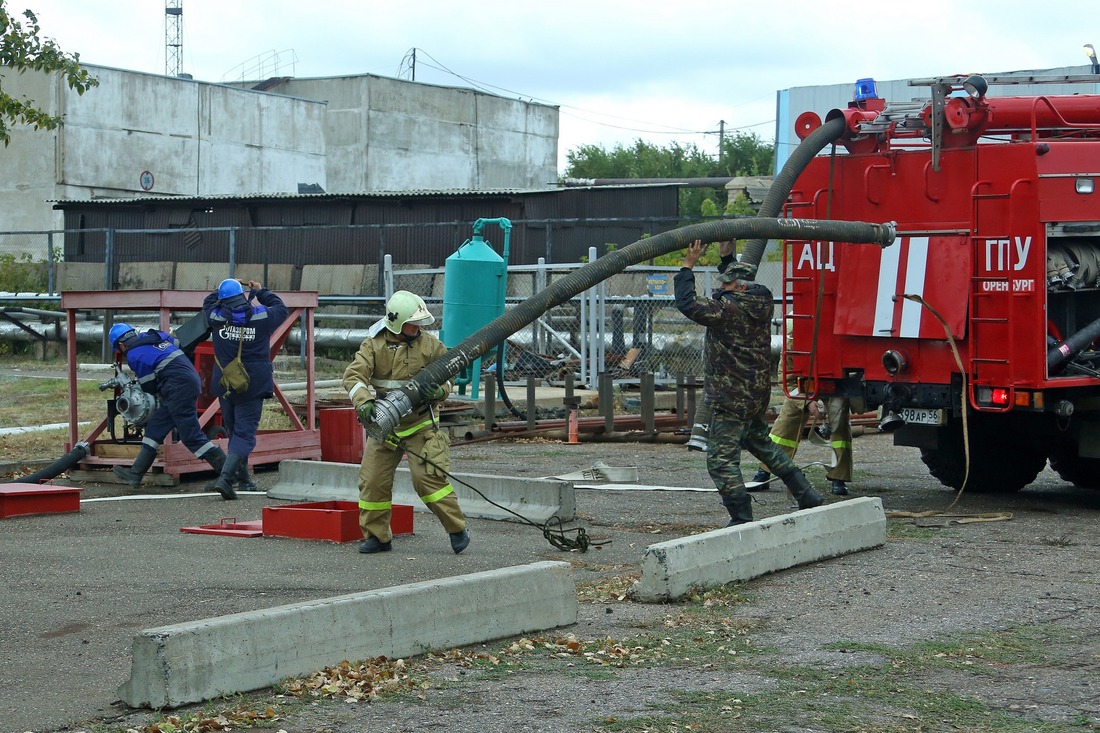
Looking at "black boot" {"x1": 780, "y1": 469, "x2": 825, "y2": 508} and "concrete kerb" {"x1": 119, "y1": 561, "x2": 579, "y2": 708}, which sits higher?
"black boot" {"x1": 780, "y1": 469, "x2": 825, "y2": 508}

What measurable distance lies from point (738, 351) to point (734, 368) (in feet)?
0.41

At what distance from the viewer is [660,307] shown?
22672 mm

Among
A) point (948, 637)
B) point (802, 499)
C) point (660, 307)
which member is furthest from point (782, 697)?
point (660, 307)

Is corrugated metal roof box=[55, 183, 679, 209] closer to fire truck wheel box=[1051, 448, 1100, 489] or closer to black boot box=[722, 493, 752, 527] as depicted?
fire truck wheel box=[1051, 448, 1100, 489]

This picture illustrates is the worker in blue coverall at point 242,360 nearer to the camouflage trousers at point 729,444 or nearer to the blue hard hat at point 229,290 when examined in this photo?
the blue hard hat at point 229,290

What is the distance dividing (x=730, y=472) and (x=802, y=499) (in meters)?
0.87

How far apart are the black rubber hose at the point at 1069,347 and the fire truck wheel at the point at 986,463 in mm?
1628

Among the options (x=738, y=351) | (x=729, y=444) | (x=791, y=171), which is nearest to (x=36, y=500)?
(x=729, y=444)

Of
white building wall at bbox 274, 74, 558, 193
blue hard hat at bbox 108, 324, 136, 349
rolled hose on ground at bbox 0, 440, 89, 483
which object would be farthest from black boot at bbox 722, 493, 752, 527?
white building wall at bbox 274, 74, 558, 193

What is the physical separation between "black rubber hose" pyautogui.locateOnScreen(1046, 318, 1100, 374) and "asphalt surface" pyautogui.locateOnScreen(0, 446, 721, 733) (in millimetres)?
2777

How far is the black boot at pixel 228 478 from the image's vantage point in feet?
39.4

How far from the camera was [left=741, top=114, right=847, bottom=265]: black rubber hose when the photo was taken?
10.7 meters

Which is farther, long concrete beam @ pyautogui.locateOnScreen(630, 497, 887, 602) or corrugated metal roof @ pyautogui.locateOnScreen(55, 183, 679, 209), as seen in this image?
corrugated metal roof @ pyautogui.locateOnScreen(55, 183, 679, 209)

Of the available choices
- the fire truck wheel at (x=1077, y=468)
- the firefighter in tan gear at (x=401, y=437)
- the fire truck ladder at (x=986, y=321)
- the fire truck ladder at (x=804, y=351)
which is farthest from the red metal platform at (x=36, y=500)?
the fire truck wheel at (x=1077, y=468)
